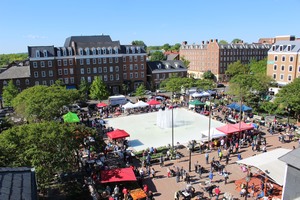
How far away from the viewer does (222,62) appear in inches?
3324

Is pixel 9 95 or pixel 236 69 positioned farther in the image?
pixel 236 69

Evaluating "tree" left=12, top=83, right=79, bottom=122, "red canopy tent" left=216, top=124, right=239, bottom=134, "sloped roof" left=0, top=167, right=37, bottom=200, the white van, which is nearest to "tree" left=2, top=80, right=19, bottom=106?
"tree" left=12, top=83, right=79, bottom=122

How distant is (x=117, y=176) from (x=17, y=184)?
35.8 ft

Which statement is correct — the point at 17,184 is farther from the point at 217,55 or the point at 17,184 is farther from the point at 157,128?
the point at 217,55

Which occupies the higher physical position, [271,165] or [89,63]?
[89,63]

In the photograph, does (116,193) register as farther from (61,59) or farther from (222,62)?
(222,62)

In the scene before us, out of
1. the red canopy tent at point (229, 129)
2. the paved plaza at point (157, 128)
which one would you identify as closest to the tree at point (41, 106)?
the paved plaza at point (157, 128)

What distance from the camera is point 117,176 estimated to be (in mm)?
19250

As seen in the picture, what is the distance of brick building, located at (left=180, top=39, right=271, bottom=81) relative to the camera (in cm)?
8412

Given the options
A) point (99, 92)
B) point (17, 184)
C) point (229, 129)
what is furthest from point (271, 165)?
point (99, 92)

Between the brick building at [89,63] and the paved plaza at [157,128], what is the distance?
872 inches

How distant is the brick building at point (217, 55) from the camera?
276 feet

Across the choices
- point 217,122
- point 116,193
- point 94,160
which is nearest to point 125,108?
point 217,122

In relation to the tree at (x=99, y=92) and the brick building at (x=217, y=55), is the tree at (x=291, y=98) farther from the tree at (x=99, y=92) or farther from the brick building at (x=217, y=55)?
the brick building at (x=217, y=55)
